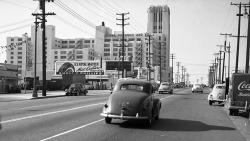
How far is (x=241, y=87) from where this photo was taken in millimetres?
19625

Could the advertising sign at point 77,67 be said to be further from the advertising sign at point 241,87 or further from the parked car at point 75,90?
the advertising sign at point 241,87

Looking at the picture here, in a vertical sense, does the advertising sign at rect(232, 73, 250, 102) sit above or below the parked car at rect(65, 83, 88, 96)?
above

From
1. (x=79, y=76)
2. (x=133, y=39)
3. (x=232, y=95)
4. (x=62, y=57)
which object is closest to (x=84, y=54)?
(x=62, y=57)

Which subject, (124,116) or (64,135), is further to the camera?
(124,116)

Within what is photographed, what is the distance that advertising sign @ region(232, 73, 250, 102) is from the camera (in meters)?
19.5

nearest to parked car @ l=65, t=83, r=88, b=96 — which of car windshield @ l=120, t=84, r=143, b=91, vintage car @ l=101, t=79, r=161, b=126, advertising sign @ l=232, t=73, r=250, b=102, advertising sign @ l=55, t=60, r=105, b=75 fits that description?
advertising sign @ l=232, t=73, r=250, b=102

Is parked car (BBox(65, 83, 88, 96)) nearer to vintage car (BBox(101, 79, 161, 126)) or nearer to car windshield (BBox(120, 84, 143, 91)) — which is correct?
car windshield (BBox(120, 84, 143, 91))

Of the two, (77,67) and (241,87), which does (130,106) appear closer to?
(241,87)

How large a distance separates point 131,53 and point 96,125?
175199mm

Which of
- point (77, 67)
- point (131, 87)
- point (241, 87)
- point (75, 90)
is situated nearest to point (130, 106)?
point (131, 87)

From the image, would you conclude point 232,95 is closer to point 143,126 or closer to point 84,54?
point 143,126

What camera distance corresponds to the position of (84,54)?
179 metres

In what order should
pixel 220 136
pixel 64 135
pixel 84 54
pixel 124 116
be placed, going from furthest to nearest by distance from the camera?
pixel 84 54
pixel 124 116
pixel 220 136
pixel 64 135

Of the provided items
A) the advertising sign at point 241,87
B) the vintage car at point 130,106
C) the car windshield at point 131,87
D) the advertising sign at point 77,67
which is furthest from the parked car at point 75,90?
the advertising sign at point 77,67
